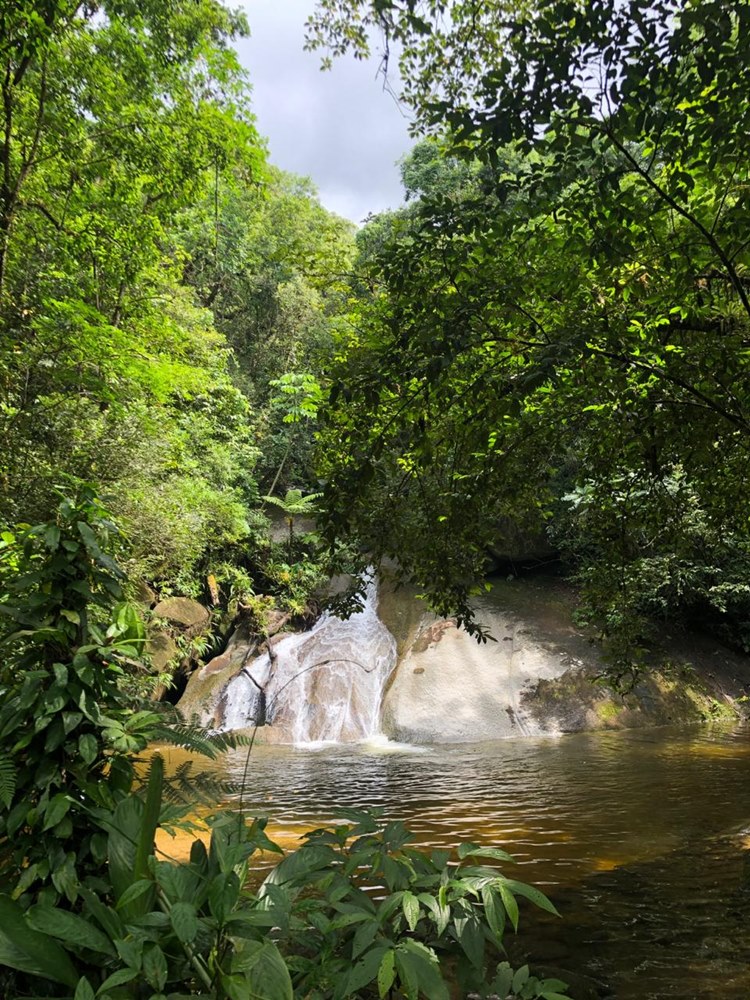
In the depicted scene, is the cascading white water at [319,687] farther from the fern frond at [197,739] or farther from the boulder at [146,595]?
the fern frond at [197,739]

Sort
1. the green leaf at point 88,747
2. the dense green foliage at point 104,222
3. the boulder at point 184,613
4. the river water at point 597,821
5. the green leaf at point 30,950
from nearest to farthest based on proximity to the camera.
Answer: the green leaf at point 30,950, the green leaf at point 88,747, the river water at point 597,821, the dense green foliage at point 104,222, the boulder at point 184,613

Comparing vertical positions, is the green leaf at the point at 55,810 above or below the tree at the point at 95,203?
below

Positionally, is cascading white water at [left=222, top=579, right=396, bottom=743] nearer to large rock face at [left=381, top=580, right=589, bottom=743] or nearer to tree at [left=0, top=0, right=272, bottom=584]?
large rock face at [left=381, top=580, right=589, bottom=743]

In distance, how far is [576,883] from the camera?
15.8 feet

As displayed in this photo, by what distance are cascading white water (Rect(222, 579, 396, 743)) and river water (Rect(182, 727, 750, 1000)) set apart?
3.33 feet

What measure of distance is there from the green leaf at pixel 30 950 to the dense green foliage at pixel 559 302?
6.87 feet

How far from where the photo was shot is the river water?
141 inches

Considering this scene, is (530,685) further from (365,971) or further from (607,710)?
(365,971)

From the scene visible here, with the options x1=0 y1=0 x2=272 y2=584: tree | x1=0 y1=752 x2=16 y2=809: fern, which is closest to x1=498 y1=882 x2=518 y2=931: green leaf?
x1=0 y1=752 x2=16 y2=809: fern

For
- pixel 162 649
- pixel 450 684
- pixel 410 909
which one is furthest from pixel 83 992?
pixel 162 649

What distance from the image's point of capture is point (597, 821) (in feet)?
21.5

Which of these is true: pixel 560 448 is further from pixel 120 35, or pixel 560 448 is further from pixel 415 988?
pixel 120 35

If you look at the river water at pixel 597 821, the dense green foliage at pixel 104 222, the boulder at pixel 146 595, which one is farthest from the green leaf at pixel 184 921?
the boulder at pixel 146 595

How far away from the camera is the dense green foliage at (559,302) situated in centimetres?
230
